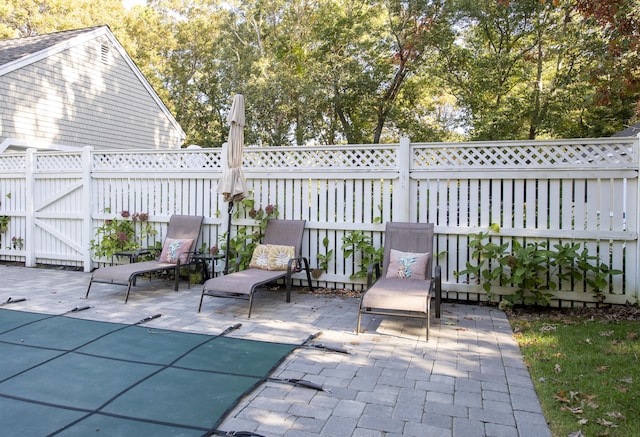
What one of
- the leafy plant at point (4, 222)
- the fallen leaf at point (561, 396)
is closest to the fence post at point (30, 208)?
the leafy plant at point (4, 222)

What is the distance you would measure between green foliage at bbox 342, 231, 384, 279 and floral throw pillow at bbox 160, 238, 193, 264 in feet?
7.79

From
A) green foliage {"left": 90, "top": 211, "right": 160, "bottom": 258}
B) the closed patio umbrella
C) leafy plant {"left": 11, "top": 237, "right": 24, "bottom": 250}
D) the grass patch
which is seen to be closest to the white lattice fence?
green foliage {"left": 90, "top": 211, "right": 160, "bottom": 258}

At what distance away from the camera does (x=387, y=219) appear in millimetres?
6332

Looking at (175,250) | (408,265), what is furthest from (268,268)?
(408,265)

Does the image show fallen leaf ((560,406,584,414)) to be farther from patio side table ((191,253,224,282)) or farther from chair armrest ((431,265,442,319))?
patio side table ((191,253,224,282))

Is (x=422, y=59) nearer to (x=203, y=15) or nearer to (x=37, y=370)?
(x=203, y=15)

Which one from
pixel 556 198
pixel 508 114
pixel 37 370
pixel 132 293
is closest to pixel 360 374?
pixel 37 370

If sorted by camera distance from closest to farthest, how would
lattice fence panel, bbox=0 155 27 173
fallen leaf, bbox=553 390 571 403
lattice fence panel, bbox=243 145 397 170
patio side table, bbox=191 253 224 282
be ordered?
fallen leaf, bbox=553 390 571 403
lattice fence panel, bbox=243 145 397 170
patio side table, bbox=191 253 224 282
lattice fence panel, bbox=0 155 27 173

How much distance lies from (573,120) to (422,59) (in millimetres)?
5618

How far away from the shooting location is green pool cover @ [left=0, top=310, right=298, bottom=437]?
268cm

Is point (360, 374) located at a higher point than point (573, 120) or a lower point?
lower

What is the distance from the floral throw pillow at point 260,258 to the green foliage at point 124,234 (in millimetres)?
2236

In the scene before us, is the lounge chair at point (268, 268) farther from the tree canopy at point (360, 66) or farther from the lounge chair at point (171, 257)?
the tree canopy at point (360, 66)

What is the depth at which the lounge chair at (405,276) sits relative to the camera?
4.44m
